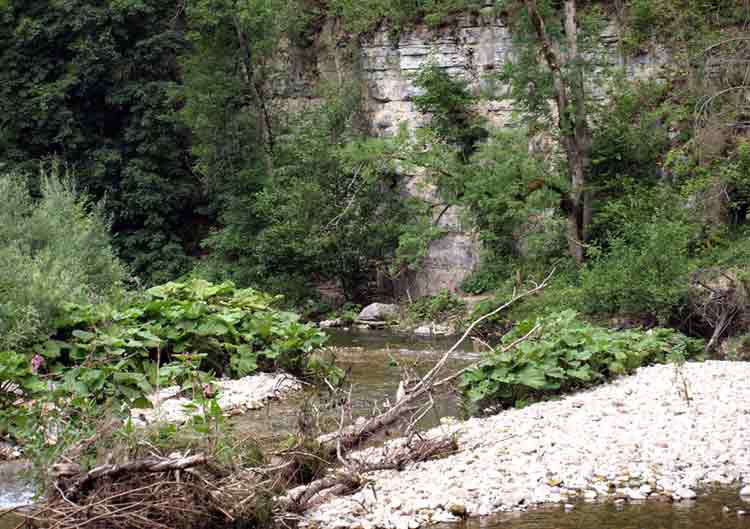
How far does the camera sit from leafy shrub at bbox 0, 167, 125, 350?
9820mm

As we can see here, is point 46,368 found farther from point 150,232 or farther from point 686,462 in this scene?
point 150,232

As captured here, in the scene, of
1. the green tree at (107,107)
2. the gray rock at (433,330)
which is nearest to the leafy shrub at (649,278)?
the gray rock at (433,330)

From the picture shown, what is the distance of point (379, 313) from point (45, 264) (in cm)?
1035

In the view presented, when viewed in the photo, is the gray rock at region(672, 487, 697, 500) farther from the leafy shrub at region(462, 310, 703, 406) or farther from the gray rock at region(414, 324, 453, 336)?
the gray rock at region(414, 324, 453, 336)

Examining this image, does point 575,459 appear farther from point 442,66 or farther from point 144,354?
point 442,66

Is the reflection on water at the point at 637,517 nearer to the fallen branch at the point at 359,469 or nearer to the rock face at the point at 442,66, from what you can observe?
the fallen branch at the point at 359,469

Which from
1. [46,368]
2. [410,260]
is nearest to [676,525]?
[46,368]

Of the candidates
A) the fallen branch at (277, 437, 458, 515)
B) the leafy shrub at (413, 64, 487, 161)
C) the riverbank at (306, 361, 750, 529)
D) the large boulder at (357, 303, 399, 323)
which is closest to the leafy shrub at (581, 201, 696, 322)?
the riverbank at (306, 361, 750, 529)

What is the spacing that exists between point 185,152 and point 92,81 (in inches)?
143

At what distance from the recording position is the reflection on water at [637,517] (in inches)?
226

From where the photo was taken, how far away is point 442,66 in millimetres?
23906

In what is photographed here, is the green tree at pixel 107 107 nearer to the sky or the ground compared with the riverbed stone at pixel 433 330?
nearer to the sky

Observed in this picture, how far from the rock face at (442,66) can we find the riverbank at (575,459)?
505 inches

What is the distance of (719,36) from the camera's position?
18.6 metres
